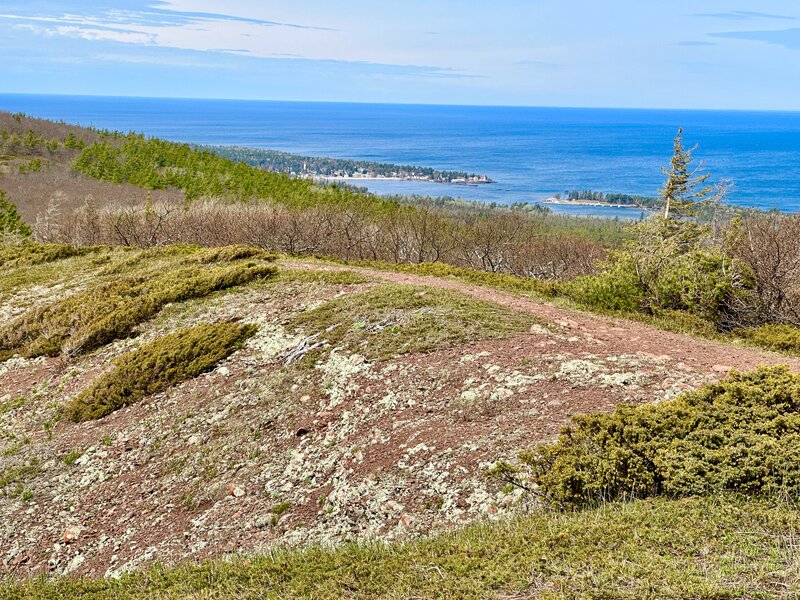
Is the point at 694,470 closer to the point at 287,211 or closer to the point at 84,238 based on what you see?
the point at 287,211

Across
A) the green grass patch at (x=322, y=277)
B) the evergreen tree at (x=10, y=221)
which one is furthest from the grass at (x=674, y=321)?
the evergreen tree at (x=10, y=221)

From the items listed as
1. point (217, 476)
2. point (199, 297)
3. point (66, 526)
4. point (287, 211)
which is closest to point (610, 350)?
point (217, 476)

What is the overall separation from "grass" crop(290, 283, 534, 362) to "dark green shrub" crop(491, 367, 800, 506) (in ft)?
15.8

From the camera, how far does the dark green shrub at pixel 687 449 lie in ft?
18.4

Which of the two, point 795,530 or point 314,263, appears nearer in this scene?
point 795,530

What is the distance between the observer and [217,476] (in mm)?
9258

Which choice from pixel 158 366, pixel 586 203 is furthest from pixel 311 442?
pixel 586 203

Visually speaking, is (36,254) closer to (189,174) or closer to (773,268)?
(773,268)

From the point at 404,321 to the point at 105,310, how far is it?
10.0 meters

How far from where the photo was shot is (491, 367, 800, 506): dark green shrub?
5.62 meters

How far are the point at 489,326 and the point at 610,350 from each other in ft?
8.38

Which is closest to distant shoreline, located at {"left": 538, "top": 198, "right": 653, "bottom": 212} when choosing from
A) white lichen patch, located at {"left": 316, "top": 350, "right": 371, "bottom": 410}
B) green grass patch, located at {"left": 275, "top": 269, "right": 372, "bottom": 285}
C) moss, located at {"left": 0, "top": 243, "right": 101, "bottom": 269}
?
moss, located at {"left": 0, "top": 243, "right": 101, "bottom": 269}

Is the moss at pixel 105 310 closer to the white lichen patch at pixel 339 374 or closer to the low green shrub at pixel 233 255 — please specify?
the low green shrub at pixel 233 255

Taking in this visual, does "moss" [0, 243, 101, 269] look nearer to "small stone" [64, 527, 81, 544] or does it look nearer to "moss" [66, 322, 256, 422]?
"moss" [66, 322, 256, 422]
